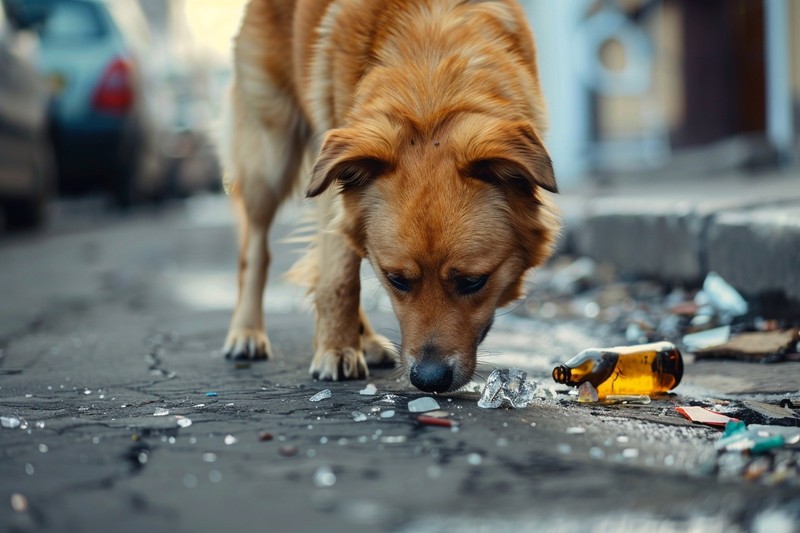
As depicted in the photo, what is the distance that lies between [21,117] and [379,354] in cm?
592

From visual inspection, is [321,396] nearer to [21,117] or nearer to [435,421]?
[435,421]

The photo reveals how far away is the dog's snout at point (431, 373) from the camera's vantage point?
3043mm

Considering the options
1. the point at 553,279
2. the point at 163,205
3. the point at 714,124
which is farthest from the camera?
the point at 163,205

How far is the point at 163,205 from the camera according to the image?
15500 mm

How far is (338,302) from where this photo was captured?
3701 mm

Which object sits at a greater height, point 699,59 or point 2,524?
point 699,59

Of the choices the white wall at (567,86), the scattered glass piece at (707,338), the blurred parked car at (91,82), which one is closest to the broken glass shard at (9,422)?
the scattered glass piece at (707,338)

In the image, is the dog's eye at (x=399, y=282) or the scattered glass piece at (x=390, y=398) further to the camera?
the dog's eye at (x=399, y=282)

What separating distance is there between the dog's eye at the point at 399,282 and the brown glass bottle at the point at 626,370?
0.52 metres

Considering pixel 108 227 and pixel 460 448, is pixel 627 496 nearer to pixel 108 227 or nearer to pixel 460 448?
pixel 460 448

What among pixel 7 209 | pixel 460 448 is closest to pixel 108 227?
pixel 7 209

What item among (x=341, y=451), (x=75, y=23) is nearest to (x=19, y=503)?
(x=341, y=451)

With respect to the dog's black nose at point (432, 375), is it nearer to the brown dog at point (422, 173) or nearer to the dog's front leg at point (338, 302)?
the brown dog at point (422, 173)

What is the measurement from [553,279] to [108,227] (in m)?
6.66
